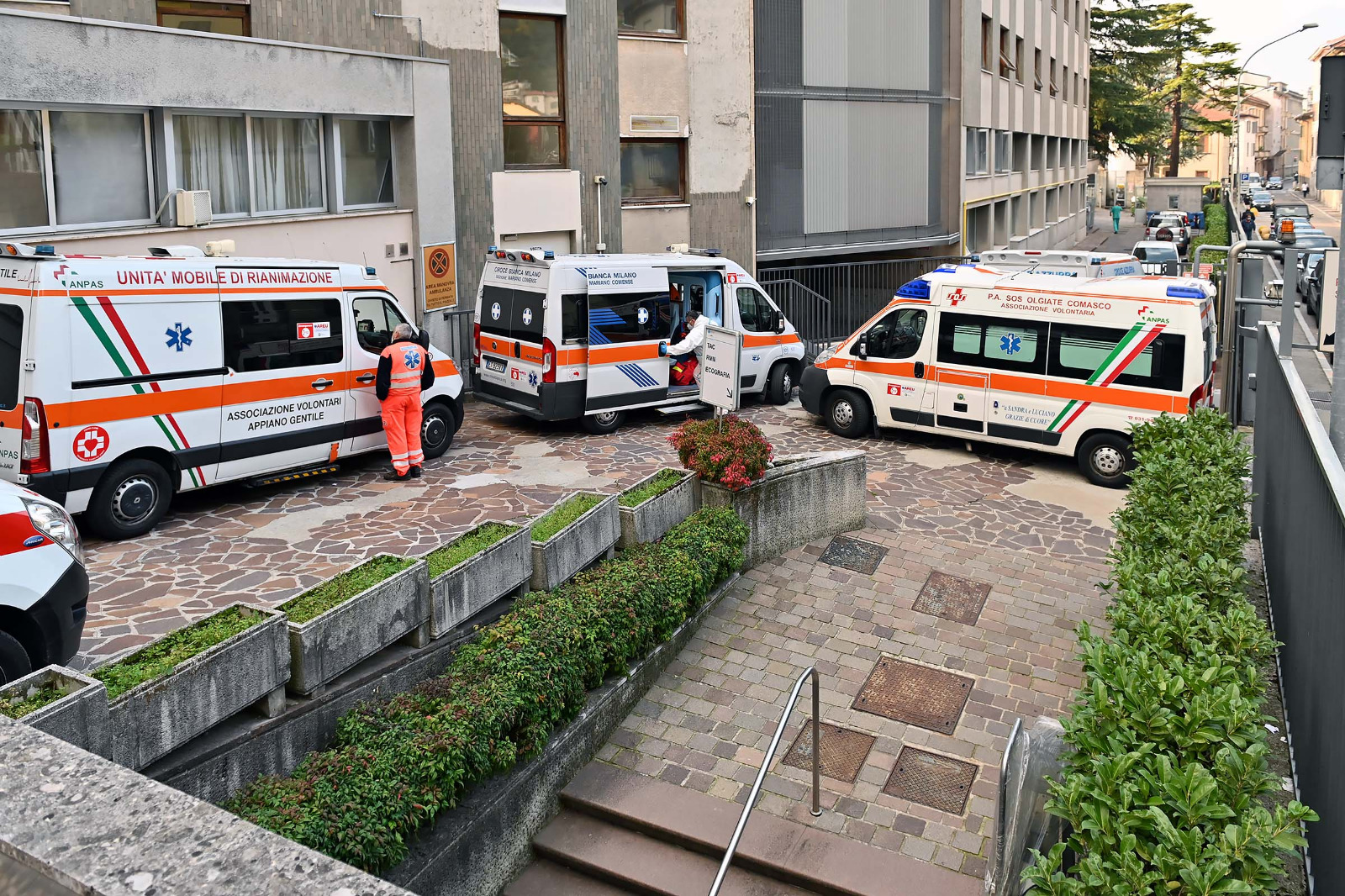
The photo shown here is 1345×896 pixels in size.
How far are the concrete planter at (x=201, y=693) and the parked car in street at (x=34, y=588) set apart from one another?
38.3 inches

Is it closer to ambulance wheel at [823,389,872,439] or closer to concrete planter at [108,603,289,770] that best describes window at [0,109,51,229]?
concrete planter at [108,603,289,770]

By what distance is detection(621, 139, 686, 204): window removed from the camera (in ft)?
69.7

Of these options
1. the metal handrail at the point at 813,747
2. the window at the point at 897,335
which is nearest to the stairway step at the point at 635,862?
the metal handrail at the point at 813,747

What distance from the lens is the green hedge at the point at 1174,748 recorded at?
4.02 metres

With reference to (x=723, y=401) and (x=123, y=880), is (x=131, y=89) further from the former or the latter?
(x=123, y=880)

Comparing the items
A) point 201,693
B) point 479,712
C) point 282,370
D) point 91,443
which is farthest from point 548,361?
point 201,693

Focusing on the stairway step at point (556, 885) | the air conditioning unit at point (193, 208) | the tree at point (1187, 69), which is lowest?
the stairway step at point (556, 885)

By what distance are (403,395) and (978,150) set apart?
78.1 ft

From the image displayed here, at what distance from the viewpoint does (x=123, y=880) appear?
2.85 m

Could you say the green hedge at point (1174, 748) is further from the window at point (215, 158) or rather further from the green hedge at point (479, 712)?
the window at point (215, 158)

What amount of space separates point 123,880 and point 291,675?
15.9 feet

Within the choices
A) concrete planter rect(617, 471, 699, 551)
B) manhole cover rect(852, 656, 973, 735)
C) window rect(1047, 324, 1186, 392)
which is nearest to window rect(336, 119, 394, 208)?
concrete planter rect(617, 471, 699, 551)

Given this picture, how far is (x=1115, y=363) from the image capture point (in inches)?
574

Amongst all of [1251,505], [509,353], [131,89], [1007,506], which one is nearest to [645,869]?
[1251,505]
